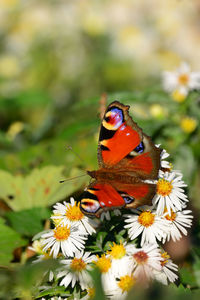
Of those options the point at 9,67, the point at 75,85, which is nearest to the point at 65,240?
the point at 75,85

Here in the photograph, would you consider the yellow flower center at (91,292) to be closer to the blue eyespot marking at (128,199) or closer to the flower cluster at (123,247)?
the flower cluster at (123,247)

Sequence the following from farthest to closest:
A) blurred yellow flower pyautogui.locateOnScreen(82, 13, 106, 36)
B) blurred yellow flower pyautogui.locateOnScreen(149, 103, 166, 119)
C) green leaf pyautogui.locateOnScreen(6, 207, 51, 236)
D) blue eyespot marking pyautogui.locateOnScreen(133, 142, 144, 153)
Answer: blurred yellow flower pyautogui.locateOnScreen(82, 13, 106, 36) < blurred yellow flower pyautogui.locateOnScreen(149, 103, 166, 119) < green leaf pyautogui.locateOnScreen(6, 207, 51, 236) < blue eyespot marking pyautogui.locateOnScreen(133, 142, 144, 153)

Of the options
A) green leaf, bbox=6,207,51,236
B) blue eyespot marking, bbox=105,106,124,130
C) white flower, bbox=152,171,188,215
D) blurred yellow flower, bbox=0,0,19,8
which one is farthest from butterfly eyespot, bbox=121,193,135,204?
blurred yellow flower, bbox=0,0,19,8

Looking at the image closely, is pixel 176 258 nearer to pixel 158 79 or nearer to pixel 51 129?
pixel 51 129

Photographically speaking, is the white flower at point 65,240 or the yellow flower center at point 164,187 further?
the yellow flower center at point 164,187

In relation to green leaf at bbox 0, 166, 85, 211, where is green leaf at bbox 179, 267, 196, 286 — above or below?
below

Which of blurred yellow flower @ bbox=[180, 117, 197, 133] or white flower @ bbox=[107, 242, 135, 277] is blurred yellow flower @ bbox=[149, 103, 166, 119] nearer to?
blurred yellow flower @ bbox=[180, 117, 197, 133]

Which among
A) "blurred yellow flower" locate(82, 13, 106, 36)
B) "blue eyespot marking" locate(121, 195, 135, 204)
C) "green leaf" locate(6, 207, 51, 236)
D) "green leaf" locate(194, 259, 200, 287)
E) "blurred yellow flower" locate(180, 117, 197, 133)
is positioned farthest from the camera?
"blurred yellow flower" locate(82, 13, 106, 36)

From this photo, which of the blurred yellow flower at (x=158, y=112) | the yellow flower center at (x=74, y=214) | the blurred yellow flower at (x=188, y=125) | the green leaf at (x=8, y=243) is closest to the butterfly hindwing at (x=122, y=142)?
the yellow flower center at (x=74, y=214)
